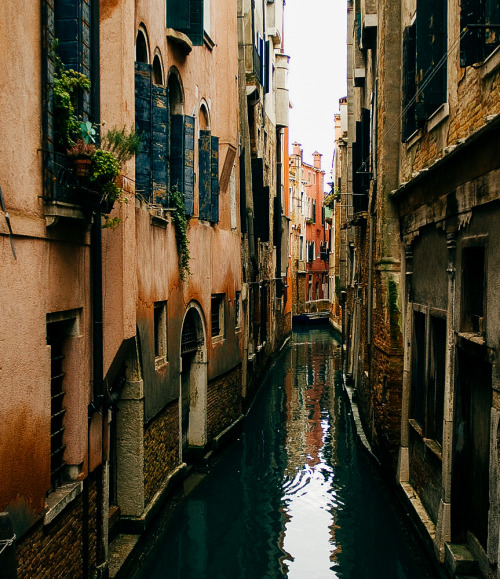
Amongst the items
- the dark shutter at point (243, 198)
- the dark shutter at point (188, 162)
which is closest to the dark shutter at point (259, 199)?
the dark shutter at point (243, 198)

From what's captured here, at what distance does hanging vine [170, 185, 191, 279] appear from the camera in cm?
959

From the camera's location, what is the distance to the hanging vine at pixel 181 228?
9594 mm

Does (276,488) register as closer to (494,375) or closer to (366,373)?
(366,373)

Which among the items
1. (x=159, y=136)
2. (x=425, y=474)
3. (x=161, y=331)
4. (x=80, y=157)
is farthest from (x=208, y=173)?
(x=80, y=157)

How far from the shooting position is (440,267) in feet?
25.3

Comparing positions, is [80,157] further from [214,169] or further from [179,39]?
[214,169]

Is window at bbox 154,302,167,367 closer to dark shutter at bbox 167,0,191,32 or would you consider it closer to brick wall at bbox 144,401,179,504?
brick wall at bbox 144,401,179,504

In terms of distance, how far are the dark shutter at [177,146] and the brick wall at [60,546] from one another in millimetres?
4425

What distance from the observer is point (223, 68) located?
12.8 m

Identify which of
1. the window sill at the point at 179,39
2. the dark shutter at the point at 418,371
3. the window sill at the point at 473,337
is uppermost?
the window sill at the point at 179,39

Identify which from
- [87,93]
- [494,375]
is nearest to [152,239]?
[87,93]

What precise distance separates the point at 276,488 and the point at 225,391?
3.11 meters

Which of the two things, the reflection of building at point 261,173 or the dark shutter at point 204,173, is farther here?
the reflection of building at point 261,173

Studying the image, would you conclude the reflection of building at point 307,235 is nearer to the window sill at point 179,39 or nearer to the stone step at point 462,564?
the window sill at point 179,39
